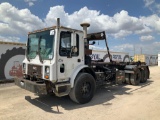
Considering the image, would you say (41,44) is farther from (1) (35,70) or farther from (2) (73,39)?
(2) (73,39)

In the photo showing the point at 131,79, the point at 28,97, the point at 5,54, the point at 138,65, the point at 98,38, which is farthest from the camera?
the point at 5,54

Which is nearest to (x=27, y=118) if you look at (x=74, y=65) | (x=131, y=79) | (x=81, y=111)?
(x=81, y=111)

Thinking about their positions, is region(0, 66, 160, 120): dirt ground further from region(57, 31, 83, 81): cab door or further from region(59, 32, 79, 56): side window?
region(59, 32, 79, 56): side window

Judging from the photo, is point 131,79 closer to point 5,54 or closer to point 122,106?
point 122,106

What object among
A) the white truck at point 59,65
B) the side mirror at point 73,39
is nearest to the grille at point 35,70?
the white truck at point 59,65

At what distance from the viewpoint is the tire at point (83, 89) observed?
21.7 feet

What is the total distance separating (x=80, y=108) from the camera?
6449mm

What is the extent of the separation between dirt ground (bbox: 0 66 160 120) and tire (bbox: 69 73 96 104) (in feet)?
0.83

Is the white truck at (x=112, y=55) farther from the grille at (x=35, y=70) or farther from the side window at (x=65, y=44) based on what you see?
the side window at (x=65, y=44)

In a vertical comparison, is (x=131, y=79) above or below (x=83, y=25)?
Answer: below

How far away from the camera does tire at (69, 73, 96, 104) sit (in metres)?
6.62

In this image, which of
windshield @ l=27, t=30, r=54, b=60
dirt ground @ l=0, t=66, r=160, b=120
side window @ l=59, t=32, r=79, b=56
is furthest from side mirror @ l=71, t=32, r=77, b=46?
dirt ground @ l=0, t=66, r=160, b=120

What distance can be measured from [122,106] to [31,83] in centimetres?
345

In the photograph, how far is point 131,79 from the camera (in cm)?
1106
